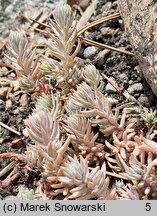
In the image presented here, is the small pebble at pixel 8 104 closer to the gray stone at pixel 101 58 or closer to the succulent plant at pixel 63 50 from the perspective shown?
the succulent plant at pixel 63 50

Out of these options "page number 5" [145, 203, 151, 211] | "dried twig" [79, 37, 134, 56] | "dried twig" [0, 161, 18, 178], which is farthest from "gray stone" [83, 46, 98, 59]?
"page number 5" [145, 203, 151, 211]

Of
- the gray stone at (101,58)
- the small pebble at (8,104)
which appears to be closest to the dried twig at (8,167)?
the small pebble at (8,104)

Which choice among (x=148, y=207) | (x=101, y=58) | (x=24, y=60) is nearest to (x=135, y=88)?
(x=101, y=58)

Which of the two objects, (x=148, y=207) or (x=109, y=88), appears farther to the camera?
(x=109, y=88)

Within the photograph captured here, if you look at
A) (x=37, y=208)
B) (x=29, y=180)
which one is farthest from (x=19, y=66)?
(x=37, y=208)

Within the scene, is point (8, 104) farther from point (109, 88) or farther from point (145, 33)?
point (145, 33)
